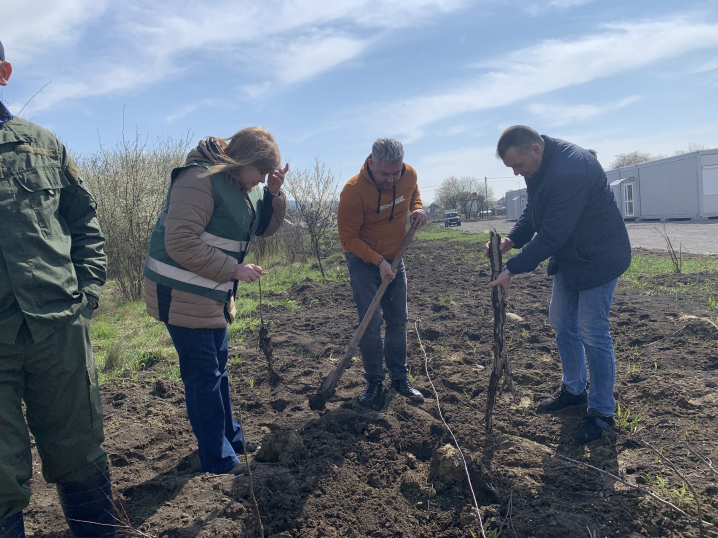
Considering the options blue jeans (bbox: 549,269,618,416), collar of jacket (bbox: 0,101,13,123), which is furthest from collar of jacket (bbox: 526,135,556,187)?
collar of jacket (bbox: 0,101,13,123)

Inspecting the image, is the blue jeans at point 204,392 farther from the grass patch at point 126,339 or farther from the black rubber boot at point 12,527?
the grass patch at point 126,339

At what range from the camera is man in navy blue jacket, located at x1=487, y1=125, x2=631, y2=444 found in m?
3.00

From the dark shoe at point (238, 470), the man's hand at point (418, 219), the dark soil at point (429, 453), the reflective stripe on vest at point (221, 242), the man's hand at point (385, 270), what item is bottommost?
the dark soil at point (429, 453)

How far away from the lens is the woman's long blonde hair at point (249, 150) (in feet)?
8.37

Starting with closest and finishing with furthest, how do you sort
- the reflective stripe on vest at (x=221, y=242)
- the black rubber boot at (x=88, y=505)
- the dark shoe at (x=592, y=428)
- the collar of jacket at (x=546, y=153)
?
the black rubber boot at (x=88, y=505) → the reflective stripe on vest at (x=221, y=242) → the dark shoe at (x=592, y=428) → the collar of jacket at (x=546, y=153)

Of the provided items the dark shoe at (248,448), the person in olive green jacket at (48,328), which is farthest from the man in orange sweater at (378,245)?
the person in olive green jacket at (48,328)

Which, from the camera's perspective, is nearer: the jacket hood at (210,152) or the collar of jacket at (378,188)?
the jacket hood at (210,152)

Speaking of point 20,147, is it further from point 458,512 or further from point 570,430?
point 570,430

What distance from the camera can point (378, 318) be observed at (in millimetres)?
3734

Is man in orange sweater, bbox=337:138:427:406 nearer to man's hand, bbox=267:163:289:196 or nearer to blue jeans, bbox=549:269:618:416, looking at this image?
man's hand, bbox=267:163:289:196

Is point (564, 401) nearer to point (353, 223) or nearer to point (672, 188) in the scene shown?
point (353, 223)

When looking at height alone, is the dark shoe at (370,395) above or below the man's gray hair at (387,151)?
below

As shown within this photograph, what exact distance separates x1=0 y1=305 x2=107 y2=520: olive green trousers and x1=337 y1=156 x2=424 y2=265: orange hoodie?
2.02m

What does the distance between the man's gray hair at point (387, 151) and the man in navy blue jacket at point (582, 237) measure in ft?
2.29
